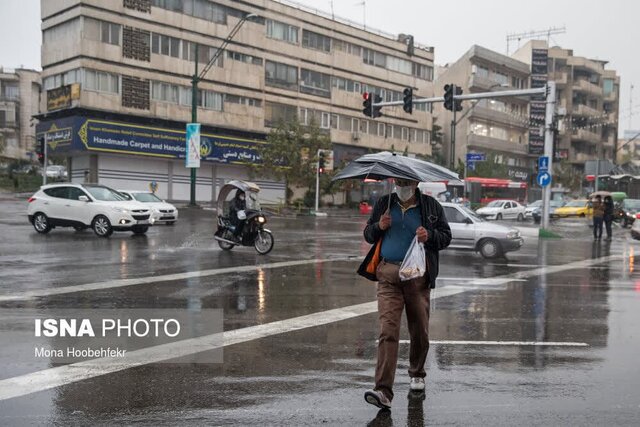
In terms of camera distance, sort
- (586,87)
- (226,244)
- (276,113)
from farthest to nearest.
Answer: (586,87) < (276,113) < (226,244)

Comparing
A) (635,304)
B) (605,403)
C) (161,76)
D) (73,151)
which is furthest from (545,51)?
(605,403)

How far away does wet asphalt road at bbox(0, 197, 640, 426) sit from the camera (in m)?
4.73

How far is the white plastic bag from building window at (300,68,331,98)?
4844 cm

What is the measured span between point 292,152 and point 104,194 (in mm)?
24486

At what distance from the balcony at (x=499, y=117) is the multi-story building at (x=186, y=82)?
14.7 meters

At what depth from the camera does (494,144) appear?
71.4 meters

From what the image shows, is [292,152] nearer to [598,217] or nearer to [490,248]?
[598,217]

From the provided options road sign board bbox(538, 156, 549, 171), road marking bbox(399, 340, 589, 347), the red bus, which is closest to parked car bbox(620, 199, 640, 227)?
road sign board bbox(538, 156, 549, 171)

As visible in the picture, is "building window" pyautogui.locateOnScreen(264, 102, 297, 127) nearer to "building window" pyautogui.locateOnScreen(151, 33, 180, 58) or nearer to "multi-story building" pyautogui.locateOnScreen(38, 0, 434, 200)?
"multi-story building" pyautogui.locateOnScreen(38, 0, 434, 200)

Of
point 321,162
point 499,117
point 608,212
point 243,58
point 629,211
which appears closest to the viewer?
point 608,212

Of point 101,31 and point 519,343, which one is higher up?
point 101,31

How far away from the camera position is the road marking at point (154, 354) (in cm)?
520

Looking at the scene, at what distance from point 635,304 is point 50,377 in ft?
27.8

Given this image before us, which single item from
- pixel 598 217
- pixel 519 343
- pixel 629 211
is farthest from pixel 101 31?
pixel 519 343
